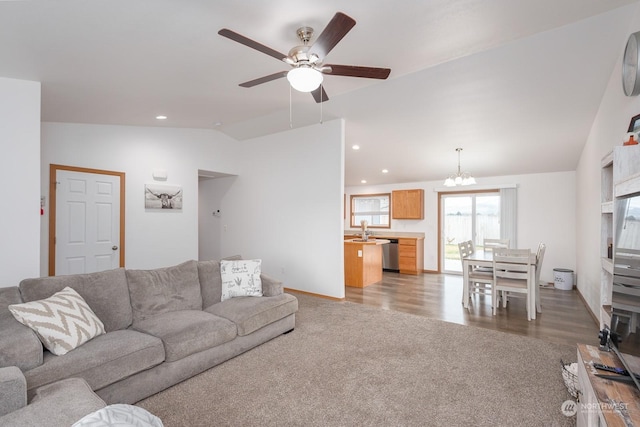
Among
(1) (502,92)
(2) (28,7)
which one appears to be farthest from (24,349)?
(1) (502,92)

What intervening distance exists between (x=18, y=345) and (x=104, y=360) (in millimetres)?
461

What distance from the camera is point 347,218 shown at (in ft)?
29.5

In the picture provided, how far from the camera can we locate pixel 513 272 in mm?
4078

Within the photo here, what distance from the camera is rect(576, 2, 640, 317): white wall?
2740 millimetres

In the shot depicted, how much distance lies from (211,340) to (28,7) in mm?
2697

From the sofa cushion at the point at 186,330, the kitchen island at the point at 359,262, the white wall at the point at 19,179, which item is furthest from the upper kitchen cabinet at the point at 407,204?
the white wall at the point at 19,179

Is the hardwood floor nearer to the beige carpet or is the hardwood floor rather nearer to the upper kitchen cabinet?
the beige carpet

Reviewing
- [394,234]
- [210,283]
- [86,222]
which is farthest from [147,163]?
[394,234]

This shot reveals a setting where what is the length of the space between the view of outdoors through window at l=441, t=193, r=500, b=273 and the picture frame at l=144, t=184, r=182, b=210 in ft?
19.4

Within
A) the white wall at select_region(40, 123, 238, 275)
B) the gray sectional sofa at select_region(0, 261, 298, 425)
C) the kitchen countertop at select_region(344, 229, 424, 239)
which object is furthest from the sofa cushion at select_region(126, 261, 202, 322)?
the kitchen countertop at select_region(344, 229, 424, 239)

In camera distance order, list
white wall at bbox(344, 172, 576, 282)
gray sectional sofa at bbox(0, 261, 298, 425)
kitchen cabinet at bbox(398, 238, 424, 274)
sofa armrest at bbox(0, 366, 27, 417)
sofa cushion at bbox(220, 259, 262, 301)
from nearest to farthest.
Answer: sofa armrest at bbox(0, 366, 27, 417), gray sectional sofa at bbox(0, 261, 298, 425), sofa cushion at bbox(220, 259, 262, 301), white wall at bbox(344, 172, 576, 282), kitchen cabinet at bbox(398, 238, 424, 274)

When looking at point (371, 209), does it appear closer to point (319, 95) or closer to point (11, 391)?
point (319, 95)

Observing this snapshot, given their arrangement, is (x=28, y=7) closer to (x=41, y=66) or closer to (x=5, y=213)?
(x=41, y=66)

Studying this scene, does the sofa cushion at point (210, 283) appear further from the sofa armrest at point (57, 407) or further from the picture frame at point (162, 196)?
the picture frame at point (162, 196)
